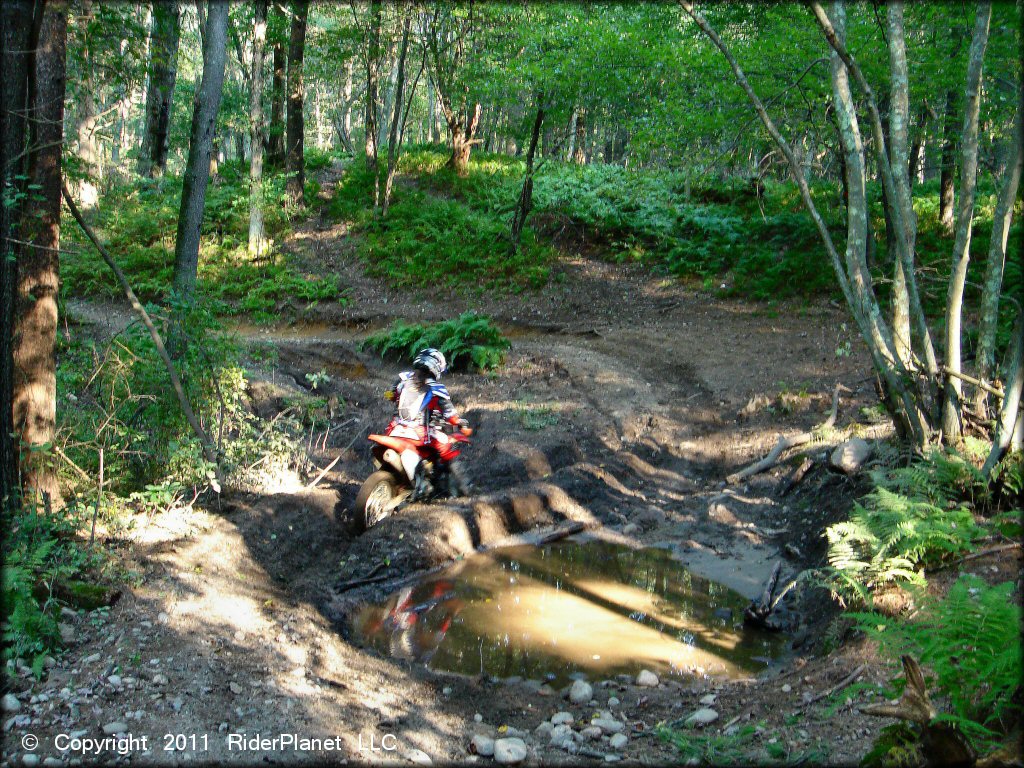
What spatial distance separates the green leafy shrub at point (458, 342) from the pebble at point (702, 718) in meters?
8.96

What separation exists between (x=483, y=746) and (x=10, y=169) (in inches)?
228

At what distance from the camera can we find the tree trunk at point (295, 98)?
2269 centimetres

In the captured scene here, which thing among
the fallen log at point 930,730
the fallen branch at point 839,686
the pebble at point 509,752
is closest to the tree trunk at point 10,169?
the pebble at point 509,752

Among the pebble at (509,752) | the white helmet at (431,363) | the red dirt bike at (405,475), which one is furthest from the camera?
the white helmet at (431,363)

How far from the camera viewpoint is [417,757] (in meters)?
4.25

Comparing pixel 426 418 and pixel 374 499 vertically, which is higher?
pixel 426 418

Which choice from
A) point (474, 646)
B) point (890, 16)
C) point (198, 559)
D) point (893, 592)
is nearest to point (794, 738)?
point (893, 592)

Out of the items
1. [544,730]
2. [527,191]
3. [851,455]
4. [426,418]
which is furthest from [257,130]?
[544,730]

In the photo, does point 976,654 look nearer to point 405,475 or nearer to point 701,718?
point 701,718

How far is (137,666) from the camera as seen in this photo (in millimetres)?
4609

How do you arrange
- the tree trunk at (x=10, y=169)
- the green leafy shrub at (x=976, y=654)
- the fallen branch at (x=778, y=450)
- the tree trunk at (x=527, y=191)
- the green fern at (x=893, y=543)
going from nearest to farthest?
the green leafy shrub at (x=976, y=654) < the green fern at (x=893, y=543) < the tree trunk at (x=10, y=169) < the fallen branch at (x=778, y=450) < the tree trunk at (x=527, y=191)

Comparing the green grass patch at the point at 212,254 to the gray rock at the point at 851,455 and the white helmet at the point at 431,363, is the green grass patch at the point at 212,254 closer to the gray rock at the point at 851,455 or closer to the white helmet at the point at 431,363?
the white helmet at the point at 431,363

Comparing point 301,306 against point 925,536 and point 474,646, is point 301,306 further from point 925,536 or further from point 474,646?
point 925,536

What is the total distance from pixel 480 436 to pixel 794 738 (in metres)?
7.03
